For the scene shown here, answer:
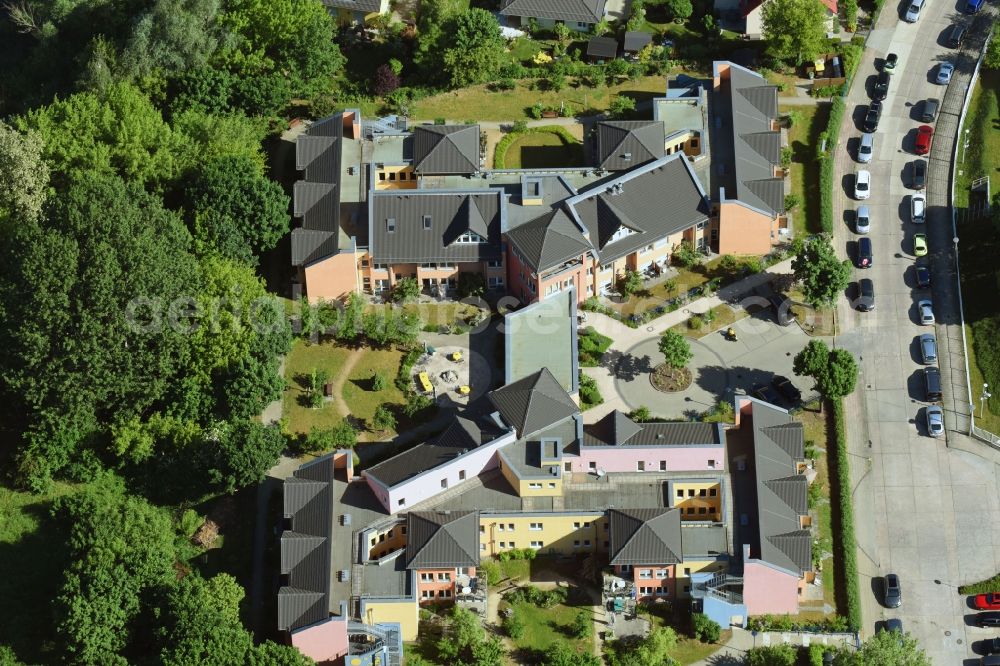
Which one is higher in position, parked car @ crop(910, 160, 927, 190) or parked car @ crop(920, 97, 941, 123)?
parked car @ crop(920, 97, 941, 123)

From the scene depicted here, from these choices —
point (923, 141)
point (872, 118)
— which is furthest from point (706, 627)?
point (872, 118)

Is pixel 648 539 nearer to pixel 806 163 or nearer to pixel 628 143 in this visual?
pixel 628 143

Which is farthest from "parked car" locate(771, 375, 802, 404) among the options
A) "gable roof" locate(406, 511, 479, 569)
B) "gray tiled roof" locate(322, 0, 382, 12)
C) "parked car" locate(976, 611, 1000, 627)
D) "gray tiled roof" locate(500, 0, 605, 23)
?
"gray tiled roof" locate(322, 0, 382, 12)

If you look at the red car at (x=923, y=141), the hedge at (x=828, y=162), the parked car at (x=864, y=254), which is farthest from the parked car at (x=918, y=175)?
the parked car at (x=864, y=254)

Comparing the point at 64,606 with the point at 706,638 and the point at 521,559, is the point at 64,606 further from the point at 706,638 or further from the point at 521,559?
the point at 706,638

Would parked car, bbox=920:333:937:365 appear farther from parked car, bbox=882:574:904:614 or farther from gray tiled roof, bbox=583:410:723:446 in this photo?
gray tiled roof, bbox=583:410:723:446

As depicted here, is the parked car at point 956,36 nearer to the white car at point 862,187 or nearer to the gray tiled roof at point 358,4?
the white car at point 862,187
